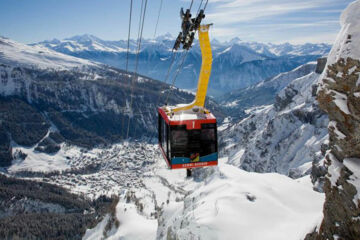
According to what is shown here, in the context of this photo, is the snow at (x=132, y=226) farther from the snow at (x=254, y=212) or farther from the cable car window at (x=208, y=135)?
the cable car window at (x=208, y=135)

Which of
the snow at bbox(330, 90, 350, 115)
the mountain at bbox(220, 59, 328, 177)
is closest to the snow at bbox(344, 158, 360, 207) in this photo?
the snow at bbox(330, 90, 350, 115)

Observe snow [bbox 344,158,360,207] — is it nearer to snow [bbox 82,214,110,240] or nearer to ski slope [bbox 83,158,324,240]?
ski slope [bbox 83,158,324,240]

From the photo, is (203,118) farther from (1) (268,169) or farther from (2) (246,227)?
(1) (268,169)

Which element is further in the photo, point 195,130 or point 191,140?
point 191,140

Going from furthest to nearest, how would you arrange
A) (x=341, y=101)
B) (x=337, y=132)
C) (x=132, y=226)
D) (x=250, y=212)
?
1. (x=132, y=226)
2. (x=250, y=212)
3. (x=337, y=132)
4. (x=341, y=101)


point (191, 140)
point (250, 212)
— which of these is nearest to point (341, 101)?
point (191, 140)

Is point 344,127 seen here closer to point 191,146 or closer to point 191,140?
point 191,140
